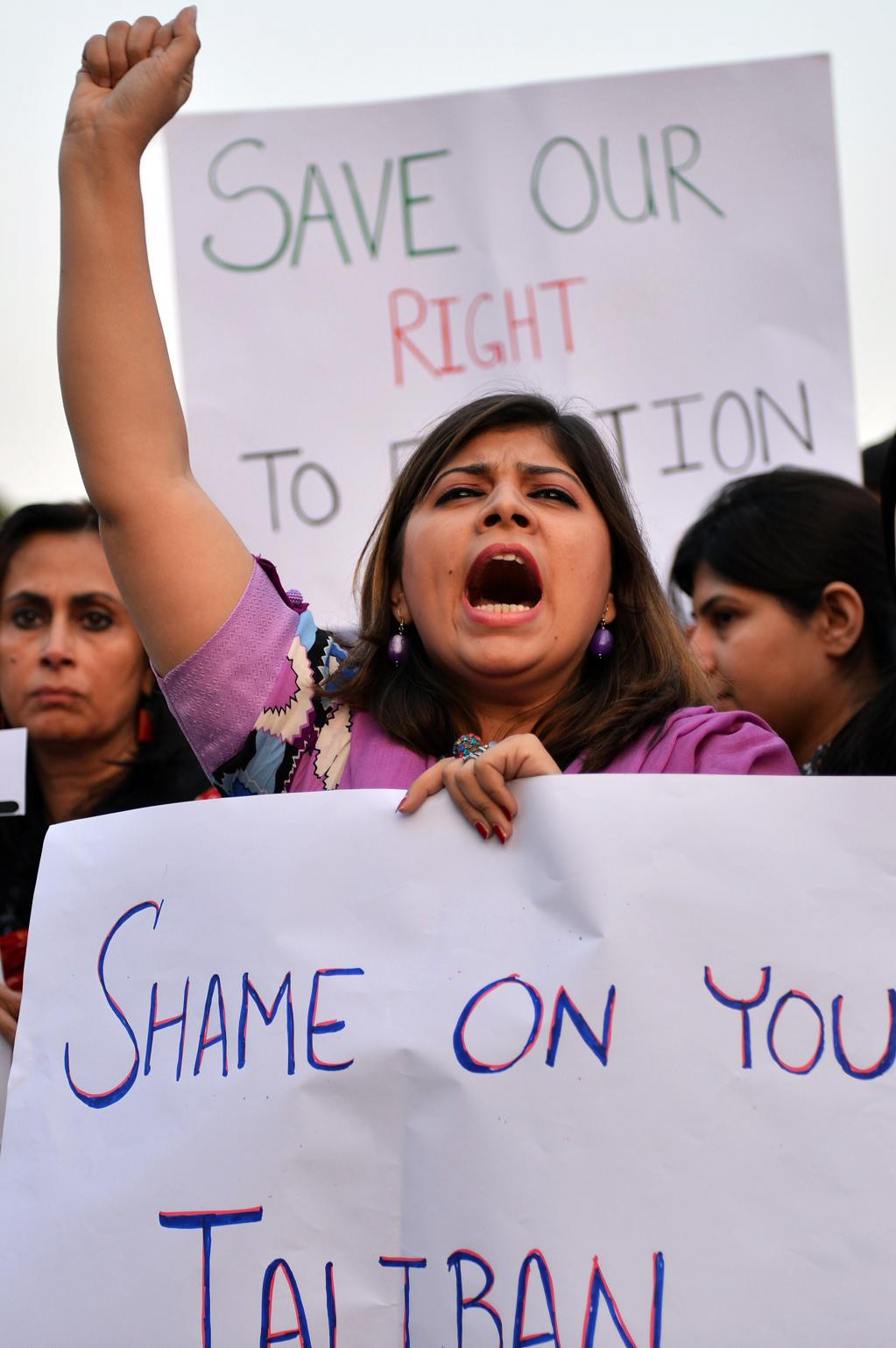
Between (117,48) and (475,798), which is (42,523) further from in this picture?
(475,798)

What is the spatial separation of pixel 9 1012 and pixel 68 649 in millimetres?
1083

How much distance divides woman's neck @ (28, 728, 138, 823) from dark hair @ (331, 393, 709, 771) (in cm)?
112

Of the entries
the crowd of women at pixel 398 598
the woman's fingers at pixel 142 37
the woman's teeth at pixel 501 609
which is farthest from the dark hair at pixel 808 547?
the woman's fingers at pixel 142 37

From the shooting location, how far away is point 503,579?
1.82m

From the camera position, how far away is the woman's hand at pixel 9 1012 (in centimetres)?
198

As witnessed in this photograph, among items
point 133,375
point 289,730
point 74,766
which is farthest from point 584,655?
point 74,766

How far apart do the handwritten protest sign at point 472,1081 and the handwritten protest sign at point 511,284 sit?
1719mm

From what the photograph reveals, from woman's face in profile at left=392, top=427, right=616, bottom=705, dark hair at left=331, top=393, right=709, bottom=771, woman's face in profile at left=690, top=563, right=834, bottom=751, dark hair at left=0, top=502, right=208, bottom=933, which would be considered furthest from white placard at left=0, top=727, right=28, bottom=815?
woman's face in profile at left=690, top=563, right=834, bottom=751

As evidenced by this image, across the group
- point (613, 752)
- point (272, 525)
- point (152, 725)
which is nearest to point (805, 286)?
point (272, 525)

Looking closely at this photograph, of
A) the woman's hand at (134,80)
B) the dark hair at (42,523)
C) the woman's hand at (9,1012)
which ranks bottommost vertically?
the woman's hand at (9,1012)

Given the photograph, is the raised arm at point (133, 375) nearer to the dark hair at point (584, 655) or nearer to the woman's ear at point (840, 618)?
the dark hair at point (584, 655)

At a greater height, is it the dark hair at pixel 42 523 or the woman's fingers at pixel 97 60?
the woman's fingers at pixel 97 60

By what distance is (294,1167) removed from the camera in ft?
4.62

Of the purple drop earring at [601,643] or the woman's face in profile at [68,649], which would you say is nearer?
the purple drop earring at [601,643]
